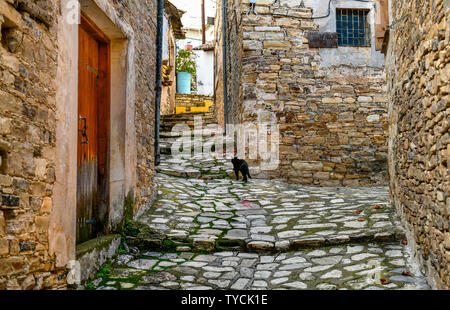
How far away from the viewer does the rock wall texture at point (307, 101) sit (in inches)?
289

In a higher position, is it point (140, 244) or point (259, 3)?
point (259, 3)

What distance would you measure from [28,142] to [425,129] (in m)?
2.57

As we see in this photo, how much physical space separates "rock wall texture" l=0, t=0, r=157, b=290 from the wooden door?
0.77 metres

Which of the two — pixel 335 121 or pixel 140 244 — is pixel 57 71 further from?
pixel 335 121

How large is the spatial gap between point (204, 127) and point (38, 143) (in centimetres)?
945

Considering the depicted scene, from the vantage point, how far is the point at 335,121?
24.6 feet

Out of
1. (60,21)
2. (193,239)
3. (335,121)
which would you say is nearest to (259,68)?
(335,121)

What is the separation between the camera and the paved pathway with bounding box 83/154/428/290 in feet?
10.1

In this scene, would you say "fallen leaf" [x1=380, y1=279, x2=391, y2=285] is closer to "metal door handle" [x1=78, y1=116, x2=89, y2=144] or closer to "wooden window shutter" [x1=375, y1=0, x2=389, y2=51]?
"metal door handle" [x1=78, y1=116, x2=89, y2=144]

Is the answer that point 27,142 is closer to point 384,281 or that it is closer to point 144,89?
point 384,281

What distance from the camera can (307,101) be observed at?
7.46 meters

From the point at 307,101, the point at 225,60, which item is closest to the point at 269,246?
the point at 307,101

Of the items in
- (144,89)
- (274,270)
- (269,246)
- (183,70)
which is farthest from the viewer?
(183,70)

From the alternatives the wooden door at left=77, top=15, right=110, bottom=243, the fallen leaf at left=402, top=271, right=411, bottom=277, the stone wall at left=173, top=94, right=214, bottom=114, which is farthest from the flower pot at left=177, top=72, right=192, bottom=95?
the fallen leaf at left=402, top=271, right=411, bottom=277
